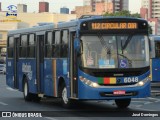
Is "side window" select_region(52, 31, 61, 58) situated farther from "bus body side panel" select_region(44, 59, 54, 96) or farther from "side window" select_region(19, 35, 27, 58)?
"side window" select_region(19, 35, 27, 58)

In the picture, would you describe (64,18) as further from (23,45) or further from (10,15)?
(23,45)

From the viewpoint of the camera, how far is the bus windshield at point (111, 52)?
1830 centimetres

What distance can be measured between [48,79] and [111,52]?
13.3ft

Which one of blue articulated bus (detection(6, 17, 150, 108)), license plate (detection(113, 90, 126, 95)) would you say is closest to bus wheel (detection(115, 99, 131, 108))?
blue articulated bus (detection(6, 17, 150, 108))

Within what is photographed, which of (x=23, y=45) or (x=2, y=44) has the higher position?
(x=23, y=45)

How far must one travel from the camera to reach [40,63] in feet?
75.0

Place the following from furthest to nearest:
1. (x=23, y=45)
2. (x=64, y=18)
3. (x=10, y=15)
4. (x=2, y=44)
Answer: (x=64, y=18) < (x=10, y=15) < (x=2, y=44) < (x=23, y=45)

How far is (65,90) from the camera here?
19750 mm

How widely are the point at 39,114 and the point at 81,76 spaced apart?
5.48 feet

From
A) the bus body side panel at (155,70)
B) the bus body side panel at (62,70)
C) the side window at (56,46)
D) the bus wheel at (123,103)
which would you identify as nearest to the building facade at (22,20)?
the bus body side panel at (155,70)

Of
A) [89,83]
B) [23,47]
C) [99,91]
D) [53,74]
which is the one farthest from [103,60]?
[23,47]

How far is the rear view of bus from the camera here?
59.7ft

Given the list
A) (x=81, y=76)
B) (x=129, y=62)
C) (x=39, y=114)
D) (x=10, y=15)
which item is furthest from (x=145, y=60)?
(x=10, y=15)

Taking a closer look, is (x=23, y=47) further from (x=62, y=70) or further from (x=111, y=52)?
(x=111, y=52)
